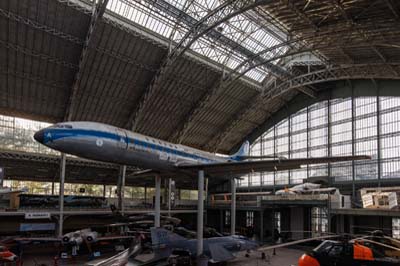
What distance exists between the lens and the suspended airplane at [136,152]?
18.0m

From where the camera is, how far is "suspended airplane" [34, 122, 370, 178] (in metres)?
18.0

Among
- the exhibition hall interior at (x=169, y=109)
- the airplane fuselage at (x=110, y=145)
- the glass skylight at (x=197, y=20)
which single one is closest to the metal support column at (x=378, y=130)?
the exhibition hall interior at (x=169, y=109)

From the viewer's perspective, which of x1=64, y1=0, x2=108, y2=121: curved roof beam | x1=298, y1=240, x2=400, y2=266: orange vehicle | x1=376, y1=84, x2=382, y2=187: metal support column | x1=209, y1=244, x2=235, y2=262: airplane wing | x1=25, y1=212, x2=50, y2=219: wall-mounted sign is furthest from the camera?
x1=376, y1=84, x2=382, y2=187: metal support column

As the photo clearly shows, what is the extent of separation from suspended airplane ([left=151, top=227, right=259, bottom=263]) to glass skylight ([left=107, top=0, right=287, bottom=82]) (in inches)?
801

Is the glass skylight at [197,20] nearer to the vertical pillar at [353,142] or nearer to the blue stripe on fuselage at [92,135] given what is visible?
the vertical pillar at [353,142]

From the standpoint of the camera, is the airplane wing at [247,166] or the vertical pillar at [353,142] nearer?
the airplane wing at [247,166]

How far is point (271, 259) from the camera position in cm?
3234

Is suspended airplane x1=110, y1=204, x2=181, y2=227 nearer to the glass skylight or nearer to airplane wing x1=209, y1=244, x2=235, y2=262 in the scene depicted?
airplane wing x1=209, y1=244, x2=235, y2=262

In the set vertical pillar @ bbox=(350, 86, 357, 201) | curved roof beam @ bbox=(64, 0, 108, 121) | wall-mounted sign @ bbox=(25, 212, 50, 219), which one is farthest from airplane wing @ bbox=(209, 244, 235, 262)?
vertical pillar @ bbox=(350, 86, 357, 201)

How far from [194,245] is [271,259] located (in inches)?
350

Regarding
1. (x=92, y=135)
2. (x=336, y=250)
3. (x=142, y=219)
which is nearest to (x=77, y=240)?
(x=142, y=219)

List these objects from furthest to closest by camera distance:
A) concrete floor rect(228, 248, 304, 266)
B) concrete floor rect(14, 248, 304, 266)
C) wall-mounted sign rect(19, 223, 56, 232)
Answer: wall-mounted sign rect(19, 223, 56, 232), concrete floor rect(228, 248, 304, 266), concrete floor rect(14, 248, 304, 266)

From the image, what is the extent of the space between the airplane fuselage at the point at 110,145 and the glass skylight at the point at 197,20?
16744mm

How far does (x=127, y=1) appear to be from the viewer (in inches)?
1334
